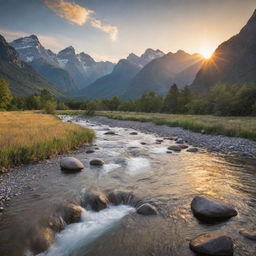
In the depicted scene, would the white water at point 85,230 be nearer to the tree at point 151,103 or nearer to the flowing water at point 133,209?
the flowing water at point 133,209

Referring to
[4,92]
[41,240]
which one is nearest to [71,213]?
[41,240]

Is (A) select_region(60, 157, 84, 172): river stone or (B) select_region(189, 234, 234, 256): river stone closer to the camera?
(B) select_region(189, 234, 234, 256): river stone

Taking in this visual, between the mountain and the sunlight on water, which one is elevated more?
the mountain

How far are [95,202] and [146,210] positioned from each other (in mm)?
2396

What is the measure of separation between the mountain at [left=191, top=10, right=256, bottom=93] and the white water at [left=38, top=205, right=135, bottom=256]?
154 meters

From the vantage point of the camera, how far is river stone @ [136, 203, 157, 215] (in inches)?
385

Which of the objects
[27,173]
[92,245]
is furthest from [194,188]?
[27,173]

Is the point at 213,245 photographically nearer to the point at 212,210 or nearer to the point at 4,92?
the point at 212,210

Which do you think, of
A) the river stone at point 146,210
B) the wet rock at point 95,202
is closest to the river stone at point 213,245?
the river stone at point 146,210

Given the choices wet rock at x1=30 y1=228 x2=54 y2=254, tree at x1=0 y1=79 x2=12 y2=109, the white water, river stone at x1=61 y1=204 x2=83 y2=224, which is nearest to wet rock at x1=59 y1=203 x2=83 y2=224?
river stone at x1=61 y1=204 x2=83 y2=224

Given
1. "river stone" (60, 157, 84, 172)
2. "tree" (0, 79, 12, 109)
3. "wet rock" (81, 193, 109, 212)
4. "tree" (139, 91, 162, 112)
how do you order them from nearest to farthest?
"wet rock" (81, 193, 109, 212)
"river stone" (60, 157, 84, 172)
"tree" (0, 79, 12, 109)
"tree" (139, 91, 162, 112)

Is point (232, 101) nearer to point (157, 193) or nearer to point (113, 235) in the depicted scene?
point (157, 193)

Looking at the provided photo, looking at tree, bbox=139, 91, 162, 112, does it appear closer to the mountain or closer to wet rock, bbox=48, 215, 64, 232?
the mountain

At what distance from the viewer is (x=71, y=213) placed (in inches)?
373
